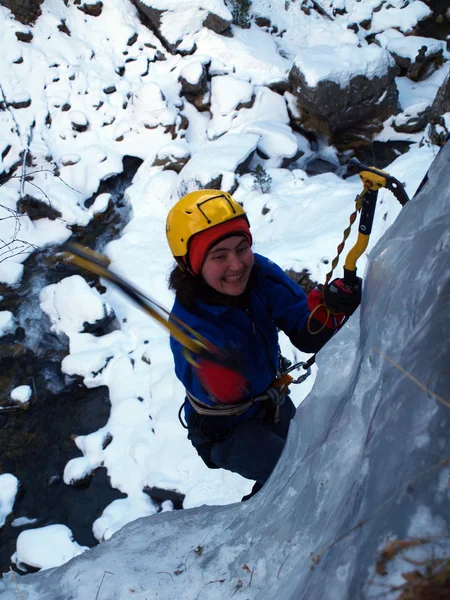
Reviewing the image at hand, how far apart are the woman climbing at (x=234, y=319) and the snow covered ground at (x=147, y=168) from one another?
96.6 inches

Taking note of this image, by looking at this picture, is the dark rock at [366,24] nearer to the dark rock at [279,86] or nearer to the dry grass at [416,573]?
the dark rock at [279,86]

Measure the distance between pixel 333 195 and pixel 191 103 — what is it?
5.85 meters

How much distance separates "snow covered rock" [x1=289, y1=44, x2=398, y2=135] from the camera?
9414 mm

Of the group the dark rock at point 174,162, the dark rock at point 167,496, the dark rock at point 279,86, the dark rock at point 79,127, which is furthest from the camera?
the dark rock at point 279,86

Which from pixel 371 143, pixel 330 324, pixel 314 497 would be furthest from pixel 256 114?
pixel 314 497

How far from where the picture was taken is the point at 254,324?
6.74 feet

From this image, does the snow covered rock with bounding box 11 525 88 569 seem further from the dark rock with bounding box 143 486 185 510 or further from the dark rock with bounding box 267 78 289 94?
the dark rock with bounding box 267 78 289 94

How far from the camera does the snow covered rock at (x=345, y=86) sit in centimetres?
941

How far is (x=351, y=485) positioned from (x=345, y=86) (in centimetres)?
1012

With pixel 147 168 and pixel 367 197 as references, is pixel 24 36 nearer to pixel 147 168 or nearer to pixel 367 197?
pixel 147 168

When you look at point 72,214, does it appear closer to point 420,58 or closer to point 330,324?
point 330,324

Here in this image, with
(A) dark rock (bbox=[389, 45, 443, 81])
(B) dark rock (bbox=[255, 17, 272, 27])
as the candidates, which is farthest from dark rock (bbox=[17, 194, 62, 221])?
(A) dark rock (bbox=[389, 45, 443, 81])

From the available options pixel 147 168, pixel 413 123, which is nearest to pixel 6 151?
pixel 147 168

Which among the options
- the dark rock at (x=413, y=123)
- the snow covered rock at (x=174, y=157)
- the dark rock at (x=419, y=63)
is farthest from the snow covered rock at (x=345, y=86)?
the snow covered rock at (x=174, y=157)
